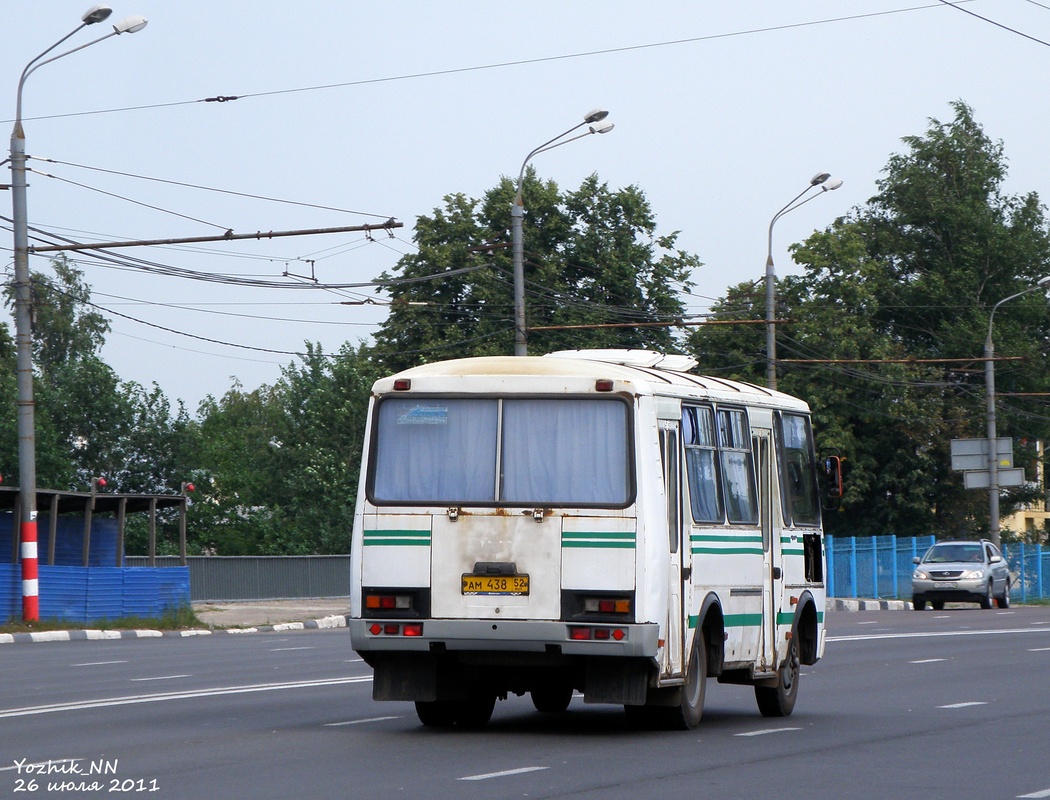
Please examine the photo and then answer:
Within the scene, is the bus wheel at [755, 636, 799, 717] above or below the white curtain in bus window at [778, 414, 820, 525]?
below

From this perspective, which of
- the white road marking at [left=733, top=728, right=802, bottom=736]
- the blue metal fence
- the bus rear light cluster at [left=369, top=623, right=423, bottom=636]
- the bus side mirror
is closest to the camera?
the bus rear light cluster at [left=369, top=623, right=423, bottom=636]

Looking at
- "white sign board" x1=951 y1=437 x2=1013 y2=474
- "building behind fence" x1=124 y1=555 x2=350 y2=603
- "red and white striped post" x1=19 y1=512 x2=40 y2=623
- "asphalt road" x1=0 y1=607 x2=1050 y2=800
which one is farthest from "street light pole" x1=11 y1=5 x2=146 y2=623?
"white sign board" x1=951 y1=437 x2=1013 y2=474

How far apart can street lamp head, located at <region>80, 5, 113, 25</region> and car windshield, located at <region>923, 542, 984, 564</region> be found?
2498 cm

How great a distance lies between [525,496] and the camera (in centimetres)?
1241

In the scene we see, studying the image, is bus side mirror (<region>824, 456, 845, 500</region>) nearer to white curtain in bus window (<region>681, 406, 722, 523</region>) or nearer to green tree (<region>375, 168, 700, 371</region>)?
white curtain in bus window (<region>681, 406, 722, 523</region>)

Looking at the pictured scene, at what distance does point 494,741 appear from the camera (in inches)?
473

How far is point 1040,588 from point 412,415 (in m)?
49.2

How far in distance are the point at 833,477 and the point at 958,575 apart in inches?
1098

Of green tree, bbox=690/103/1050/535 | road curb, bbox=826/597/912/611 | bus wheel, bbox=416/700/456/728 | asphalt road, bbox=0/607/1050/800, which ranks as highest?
green tree, bbox=690/103/1050/535

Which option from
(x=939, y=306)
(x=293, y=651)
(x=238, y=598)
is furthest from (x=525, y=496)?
(x=939, y=306)

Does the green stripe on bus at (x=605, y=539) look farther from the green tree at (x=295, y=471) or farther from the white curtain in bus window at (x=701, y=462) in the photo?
the green tree at (x=295, y=471)

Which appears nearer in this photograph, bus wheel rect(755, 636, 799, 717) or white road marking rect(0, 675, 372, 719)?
white road marking rect(0, 675, 372, 719)

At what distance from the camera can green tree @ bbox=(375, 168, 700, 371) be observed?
5794cm

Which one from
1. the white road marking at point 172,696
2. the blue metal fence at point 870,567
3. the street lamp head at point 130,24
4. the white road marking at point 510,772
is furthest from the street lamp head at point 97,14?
the blue metal fence at point 870,567
